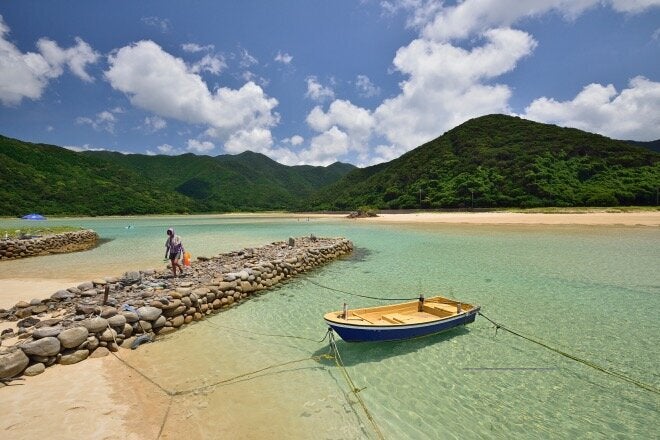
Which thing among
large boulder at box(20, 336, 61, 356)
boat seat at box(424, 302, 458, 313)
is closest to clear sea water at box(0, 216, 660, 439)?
boat seat at box(424, 302, 458, 313)

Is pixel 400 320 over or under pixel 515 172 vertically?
under

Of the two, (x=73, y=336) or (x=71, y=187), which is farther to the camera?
(x=71, y=187)

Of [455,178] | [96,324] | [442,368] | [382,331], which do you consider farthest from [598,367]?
[455,178]

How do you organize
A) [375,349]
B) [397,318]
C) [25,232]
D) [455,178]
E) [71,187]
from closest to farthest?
1. [375,349]
2. [397,318]
3. [25,232]
4. [455,178]
5. [71,187]

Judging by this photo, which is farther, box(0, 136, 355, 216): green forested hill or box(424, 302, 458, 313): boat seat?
box(0, 136, 355, 216): green forested hill

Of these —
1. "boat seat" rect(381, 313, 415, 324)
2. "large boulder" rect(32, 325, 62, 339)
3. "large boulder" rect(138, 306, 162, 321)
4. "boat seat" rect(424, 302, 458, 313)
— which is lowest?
"boat seat" rect(381, 313, 415, 324)

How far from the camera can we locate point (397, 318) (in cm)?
988

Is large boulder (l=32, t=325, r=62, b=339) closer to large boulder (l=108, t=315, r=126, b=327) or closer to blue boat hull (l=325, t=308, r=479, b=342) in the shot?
large boulder (l=108, t=315, r=126, b=327)

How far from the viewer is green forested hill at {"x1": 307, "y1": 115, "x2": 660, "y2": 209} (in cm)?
7350

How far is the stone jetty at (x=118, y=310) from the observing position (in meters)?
7.61

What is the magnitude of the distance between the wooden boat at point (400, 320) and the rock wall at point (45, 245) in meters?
32.3

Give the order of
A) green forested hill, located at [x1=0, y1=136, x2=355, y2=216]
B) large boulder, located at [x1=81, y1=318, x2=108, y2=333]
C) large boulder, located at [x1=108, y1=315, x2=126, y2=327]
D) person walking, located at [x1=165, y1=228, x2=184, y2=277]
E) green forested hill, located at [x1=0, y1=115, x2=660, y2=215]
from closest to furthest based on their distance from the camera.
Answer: large boulder, located at [x1=81, y1=318, x2=108, y2=333], large boulder, located at [x1=108, y1=315, x2=126, y2=327], person walking, located at [x1=165, y1=228, x2=184, y2=277], green forested hill, located at [x1=0, y1=115, x2=660, y2=215], green forested hill, located at [x1=0, y1=136, x2=355, y2=216]

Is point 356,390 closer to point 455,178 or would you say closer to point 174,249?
point 174,249

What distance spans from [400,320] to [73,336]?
349 inches
